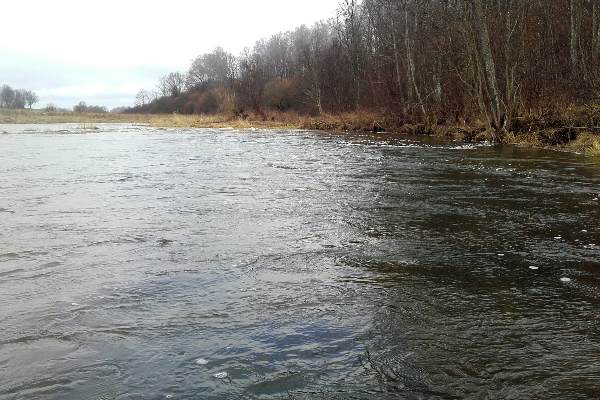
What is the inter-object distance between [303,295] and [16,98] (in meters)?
173

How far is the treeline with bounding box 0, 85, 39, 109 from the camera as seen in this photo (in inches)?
5802

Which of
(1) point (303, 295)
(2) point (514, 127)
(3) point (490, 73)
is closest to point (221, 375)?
(1) point (303, 295)

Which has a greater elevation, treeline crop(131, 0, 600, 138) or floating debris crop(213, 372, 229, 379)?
treeline crop(131, 0, 600, 138)

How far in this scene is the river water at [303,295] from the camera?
2.96 m

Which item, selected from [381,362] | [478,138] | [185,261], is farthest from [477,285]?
[478,138]

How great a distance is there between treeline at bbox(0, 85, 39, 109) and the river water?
161053 millimetres

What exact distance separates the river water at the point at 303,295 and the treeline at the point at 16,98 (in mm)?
161053

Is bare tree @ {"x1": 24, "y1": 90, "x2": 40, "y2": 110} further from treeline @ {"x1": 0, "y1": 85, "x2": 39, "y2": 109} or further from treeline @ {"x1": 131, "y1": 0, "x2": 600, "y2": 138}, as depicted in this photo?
treeline @ {"x1": 131, "y1": 0, "x2": 600, "y2": 138}

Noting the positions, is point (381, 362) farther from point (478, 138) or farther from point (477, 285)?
point (478, 138)

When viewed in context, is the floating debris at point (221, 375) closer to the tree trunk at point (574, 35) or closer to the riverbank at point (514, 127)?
the riverbank at point (514, 127)

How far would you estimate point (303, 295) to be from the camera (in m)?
4.31

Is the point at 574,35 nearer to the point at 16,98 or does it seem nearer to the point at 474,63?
the point at 474,63

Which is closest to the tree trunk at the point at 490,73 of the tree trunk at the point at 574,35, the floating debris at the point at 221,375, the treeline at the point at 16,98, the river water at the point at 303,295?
the tree trunk at the point at 574,35

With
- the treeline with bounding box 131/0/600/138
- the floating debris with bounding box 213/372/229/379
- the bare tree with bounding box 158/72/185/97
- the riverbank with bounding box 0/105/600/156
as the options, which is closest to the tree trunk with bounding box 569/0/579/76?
the treeline with bounding box 131/0/600/138
